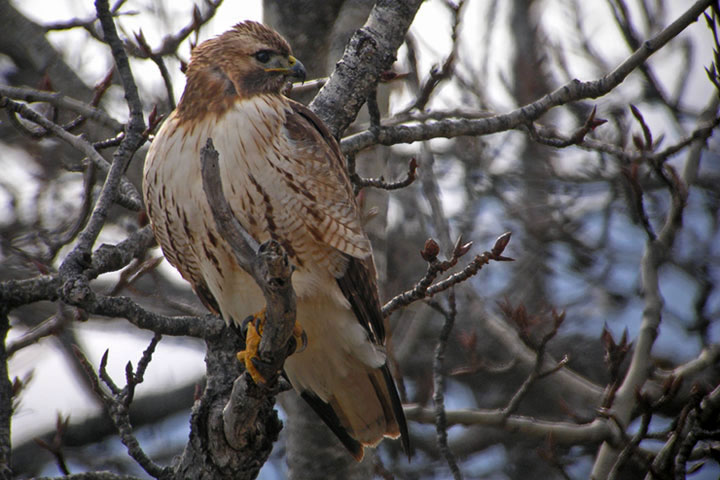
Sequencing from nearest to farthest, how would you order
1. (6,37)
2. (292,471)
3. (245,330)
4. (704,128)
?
(245,330) → (704,128) → (292,471) → (6,37)

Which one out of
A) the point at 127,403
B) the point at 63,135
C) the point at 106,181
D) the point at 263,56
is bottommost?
the point at 127,403

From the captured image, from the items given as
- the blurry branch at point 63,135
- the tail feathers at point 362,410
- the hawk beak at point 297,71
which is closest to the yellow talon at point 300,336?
the tail feathers at point 362,410

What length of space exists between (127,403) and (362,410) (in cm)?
100

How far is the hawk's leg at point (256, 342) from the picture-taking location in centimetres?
269

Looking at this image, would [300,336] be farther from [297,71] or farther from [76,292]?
[297,71]

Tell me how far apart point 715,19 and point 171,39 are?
2724 millimetres

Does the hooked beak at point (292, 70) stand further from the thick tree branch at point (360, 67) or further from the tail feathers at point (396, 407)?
the tail feathers at point (396, 407)

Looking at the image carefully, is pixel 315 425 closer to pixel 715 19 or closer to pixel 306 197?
pixel 306 197

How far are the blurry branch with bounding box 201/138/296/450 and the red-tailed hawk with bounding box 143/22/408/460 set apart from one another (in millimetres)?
518

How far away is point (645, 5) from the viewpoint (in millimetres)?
6465

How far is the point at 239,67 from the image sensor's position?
3408mm

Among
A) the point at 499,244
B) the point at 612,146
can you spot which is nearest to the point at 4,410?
the point at 499,244

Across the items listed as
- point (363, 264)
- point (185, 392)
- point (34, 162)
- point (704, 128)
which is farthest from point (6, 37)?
point (704, 128)

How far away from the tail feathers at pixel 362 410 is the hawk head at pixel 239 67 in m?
1.33
